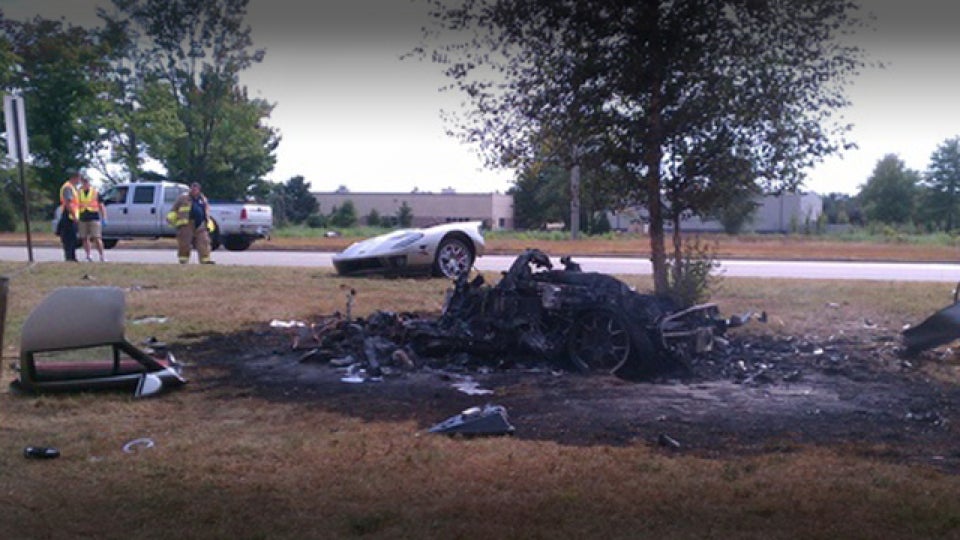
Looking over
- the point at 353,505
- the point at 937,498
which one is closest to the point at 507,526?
the point at 353,505

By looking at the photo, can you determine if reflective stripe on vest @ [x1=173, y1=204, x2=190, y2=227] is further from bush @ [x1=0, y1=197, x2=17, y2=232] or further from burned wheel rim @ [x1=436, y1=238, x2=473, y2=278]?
bush @ [x1=0, y1=197, x2=17, y2=232]

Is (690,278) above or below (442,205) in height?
below

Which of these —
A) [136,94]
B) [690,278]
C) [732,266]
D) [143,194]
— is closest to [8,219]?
[136,94]

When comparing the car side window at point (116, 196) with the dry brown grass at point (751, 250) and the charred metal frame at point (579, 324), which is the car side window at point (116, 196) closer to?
the dry brown grass at point (751, 250)

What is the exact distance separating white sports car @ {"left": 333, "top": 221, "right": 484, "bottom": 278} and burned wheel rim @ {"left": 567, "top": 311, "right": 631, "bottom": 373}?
22.5 feet

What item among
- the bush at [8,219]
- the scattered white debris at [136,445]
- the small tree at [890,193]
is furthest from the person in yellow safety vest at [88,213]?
the small tree at [890,193]

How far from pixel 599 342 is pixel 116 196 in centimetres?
2362

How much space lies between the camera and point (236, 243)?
92.3 ft

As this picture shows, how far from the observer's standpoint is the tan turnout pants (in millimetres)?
18188

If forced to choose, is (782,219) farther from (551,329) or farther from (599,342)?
(599,342)

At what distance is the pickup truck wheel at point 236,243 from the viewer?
91.1 ft

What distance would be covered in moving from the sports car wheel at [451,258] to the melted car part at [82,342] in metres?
8.24

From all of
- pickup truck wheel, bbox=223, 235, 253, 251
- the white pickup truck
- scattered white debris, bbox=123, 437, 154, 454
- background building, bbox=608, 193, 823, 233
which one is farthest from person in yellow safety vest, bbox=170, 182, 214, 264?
background building, bbox=608, 193, 823, 233

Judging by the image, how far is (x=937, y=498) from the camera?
4504 mm
